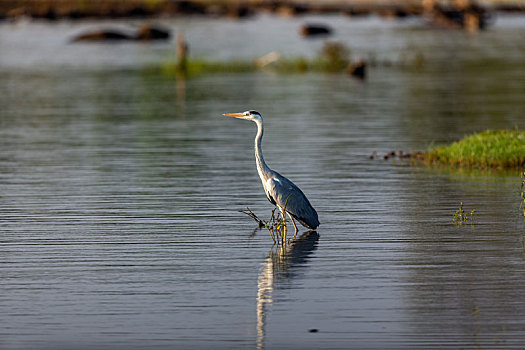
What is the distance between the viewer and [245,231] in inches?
556

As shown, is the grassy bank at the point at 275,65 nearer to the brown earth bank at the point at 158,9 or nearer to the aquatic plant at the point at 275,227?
the aquatic plant at the point at 275,227

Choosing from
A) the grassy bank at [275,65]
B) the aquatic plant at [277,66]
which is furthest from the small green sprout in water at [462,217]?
the aquatic plant at [277,66]

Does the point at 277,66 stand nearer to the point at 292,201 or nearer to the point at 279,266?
the point at 292,201

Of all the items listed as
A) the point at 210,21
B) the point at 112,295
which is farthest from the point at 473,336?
the point at 210,21

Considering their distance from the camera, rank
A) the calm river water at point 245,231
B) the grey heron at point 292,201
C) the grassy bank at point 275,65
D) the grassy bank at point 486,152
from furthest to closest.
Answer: the grassy bank at point 275,65 → the grassy bank at point 486,152 → the grey heron at point 292,201 → the calm river water at point 245,231

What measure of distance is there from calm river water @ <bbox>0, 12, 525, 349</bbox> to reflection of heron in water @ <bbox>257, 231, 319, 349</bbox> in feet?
0.10

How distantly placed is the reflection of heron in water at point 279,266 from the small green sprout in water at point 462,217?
202 centimetres

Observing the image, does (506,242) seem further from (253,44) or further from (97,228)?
(253,44)

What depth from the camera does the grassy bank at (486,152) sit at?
19.7m

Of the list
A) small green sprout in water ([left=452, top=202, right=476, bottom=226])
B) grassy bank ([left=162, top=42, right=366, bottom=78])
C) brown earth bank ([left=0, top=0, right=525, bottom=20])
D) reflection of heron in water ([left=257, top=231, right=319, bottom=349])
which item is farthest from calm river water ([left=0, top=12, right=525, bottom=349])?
brown earth bank ([left=0, top=0, right=525, bottom=20])

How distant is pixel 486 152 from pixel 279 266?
910 centimetres

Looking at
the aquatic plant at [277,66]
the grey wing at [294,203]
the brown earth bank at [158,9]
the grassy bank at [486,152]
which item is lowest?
the brown earth bank at [158,9]

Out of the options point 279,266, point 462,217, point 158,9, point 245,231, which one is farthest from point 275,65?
point 158,9

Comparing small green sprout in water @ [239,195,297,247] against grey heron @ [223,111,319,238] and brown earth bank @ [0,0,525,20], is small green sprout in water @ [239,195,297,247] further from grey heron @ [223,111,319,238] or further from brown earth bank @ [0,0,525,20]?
brown earth bank @ [0,0,525,20]
